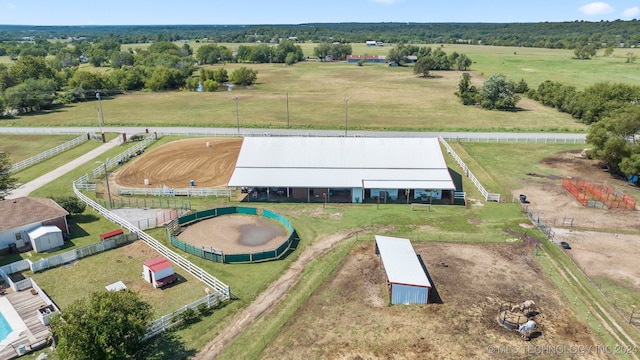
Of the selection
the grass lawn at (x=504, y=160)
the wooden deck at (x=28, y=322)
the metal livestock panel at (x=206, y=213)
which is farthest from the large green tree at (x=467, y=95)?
the wooden deck at (x=28, y=322)

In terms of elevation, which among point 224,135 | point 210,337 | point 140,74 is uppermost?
point 140,74

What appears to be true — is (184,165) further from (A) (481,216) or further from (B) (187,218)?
(A) (481,216)

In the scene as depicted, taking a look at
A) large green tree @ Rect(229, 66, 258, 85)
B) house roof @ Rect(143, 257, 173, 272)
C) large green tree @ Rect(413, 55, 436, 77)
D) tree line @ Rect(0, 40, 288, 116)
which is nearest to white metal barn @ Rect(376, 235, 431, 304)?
house roof @ Rect(143, 257, 173, 272)

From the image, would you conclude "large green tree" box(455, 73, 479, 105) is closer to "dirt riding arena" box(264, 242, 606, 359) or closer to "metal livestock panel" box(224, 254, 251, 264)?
"dirt riding arena" box(264, 242, 606, 359)

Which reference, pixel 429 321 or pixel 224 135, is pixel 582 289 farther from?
pixel 224 135

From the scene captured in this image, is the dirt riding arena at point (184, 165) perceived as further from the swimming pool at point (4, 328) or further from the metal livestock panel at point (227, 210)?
the swimming pool at point (4, 328)

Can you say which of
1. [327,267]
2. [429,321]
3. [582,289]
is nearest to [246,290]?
[327,267]

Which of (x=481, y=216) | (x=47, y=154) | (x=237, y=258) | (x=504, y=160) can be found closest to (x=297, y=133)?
(x=504, y=160)

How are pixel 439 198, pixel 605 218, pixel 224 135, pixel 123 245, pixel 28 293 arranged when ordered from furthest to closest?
pixel 224 135 < pixel 439 198 < pixel 605 218 < pixel 123 245 < pixel 28 293
